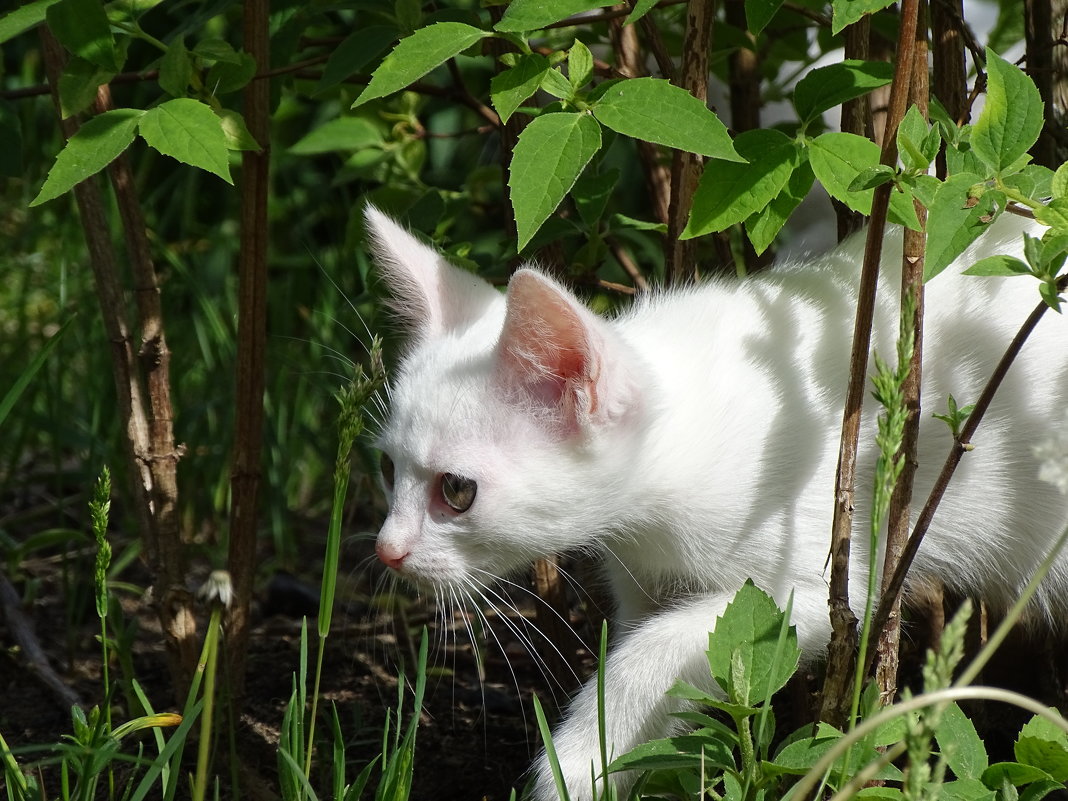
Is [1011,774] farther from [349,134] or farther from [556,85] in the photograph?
[349,134]

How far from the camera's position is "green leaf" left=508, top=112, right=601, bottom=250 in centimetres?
137

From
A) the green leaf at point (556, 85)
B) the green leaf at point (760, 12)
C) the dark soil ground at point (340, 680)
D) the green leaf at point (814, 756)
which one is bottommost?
the dark soil ground at point (340, 680)

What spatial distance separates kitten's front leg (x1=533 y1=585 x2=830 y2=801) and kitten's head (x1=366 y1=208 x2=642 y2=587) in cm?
21

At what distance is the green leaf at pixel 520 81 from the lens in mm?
1484

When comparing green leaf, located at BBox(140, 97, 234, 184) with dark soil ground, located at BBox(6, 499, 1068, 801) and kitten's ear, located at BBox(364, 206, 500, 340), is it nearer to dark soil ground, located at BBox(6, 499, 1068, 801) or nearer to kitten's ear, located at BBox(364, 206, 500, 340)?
kitten's ear, located at BBox(364, 206, 500, 340)

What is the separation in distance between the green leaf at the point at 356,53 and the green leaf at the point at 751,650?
37.5 inches

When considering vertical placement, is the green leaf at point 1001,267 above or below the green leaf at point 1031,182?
below

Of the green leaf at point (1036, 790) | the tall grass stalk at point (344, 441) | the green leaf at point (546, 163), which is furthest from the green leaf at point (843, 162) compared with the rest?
the green leaf at point (1036, 790)

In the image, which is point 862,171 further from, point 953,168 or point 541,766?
point 541,766

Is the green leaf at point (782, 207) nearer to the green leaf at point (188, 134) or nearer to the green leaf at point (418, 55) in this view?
the green leaf at point (418, 55)

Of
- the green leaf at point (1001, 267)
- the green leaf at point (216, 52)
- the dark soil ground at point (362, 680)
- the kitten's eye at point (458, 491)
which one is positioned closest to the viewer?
the green leaf at point (1001, 267)

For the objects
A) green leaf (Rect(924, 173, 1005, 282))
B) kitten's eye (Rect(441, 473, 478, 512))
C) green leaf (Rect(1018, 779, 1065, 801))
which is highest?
green leaf (Rect(924, 173, 1005, 282))

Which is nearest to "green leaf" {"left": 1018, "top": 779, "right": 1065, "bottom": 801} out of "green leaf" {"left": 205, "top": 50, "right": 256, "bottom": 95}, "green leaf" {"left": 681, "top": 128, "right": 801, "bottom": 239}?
"green leaf" {"left": 681, "top": 128, "right": 801, "bottom": 239}

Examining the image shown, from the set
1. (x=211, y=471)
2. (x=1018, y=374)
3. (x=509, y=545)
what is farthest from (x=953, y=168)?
(x=211, y=471)
